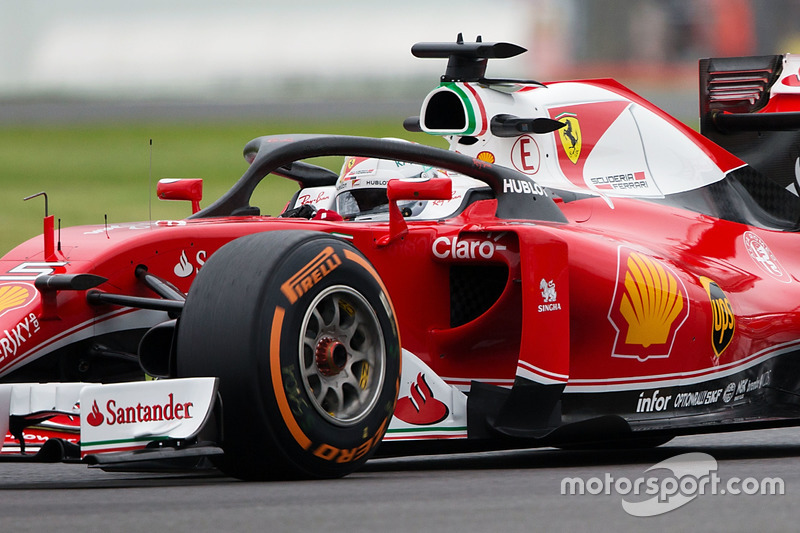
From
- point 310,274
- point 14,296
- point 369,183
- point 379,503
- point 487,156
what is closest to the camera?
point 379,503

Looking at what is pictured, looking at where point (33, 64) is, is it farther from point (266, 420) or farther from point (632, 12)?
point (266, 420)

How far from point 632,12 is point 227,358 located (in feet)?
63.9

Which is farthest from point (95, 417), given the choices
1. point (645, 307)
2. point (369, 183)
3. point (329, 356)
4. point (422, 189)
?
point (645, 307)

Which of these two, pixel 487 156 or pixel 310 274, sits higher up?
pixel 487 156

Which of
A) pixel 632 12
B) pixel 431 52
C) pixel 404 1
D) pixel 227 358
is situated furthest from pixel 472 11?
pixel 227 358

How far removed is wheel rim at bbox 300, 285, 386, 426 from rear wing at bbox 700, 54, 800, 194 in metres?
3.85

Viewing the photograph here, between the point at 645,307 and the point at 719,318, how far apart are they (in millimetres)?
538

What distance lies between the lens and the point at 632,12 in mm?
22609

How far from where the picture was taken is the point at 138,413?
4.21m

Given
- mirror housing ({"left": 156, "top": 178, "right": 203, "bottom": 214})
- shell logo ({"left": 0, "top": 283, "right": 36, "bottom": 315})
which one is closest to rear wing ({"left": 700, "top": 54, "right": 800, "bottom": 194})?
mirror housing ({"left": 156, "top": 178, "right": 203, "bottom": 214})

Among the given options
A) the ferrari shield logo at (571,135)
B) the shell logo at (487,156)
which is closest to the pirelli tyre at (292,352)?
the shell logo at (487,156)

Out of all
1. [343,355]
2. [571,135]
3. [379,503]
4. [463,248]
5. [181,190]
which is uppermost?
[571,135]

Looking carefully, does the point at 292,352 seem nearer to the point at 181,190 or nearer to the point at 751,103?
the point at 181,190

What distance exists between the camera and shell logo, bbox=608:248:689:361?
227 inches
